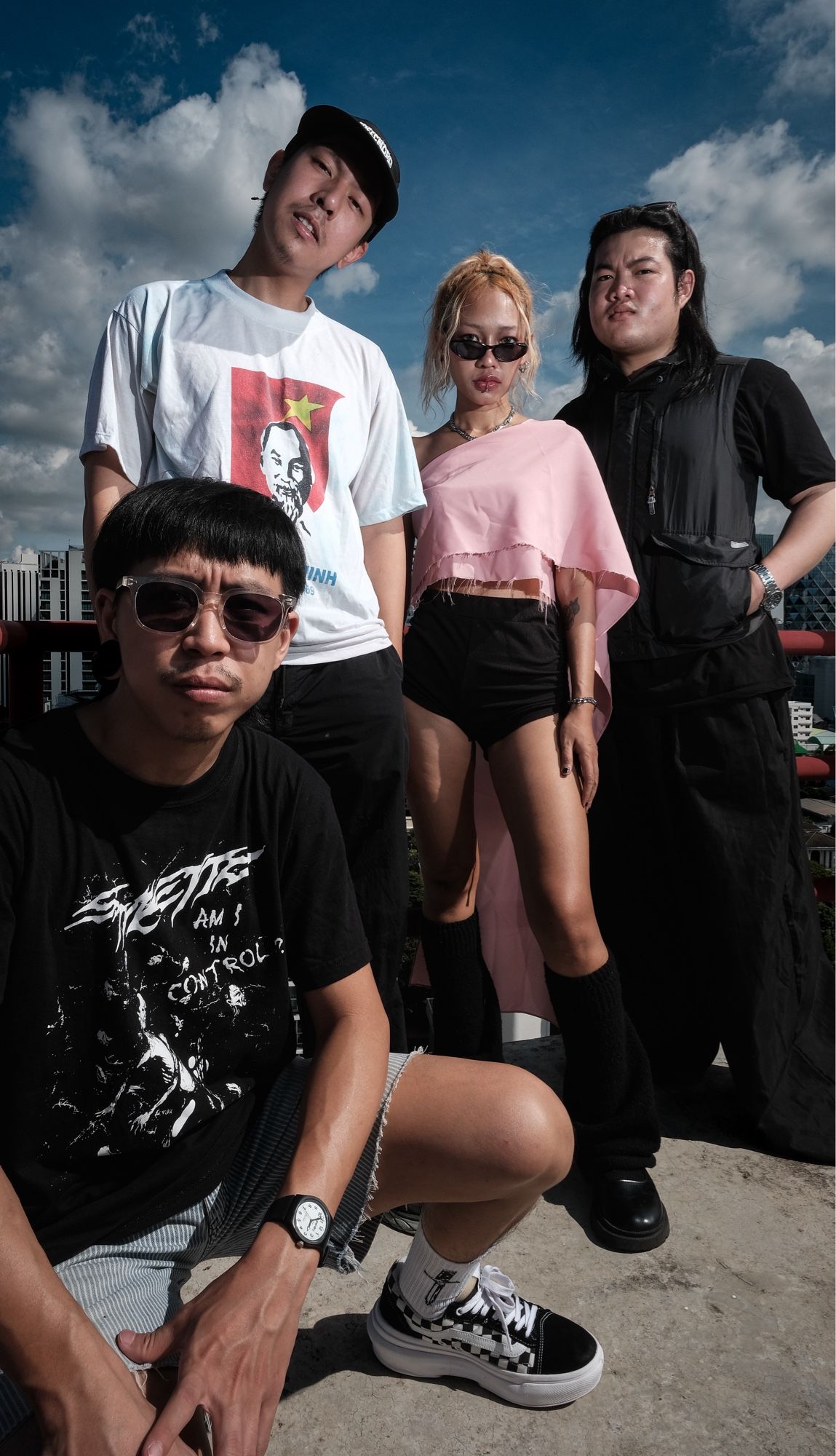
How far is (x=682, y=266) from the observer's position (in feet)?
8.65

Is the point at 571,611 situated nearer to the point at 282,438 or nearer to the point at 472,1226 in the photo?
the point at 282,438

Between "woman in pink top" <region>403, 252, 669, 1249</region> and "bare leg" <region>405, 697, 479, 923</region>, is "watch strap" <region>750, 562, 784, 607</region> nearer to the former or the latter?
"woman in pink top" <region>403, 252, 669, 1249</region>

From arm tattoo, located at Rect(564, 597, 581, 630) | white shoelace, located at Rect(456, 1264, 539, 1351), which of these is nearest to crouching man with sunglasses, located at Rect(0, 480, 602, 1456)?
white shoelace, located at Rect(456, 1264, 539, 1351)

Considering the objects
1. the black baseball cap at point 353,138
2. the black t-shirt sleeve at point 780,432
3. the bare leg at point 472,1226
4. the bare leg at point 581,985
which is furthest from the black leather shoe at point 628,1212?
the black baseball cap at point 353,138

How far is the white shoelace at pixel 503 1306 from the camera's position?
171cm

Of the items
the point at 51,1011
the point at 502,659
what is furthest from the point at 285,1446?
the point at 502,659

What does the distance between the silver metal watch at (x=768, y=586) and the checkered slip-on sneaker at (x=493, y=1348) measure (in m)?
1.78

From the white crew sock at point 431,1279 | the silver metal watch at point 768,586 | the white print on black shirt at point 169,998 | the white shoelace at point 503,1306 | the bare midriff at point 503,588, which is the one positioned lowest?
the white shoelace at point 503,1306

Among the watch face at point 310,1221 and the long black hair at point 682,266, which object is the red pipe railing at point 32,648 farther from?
the long black hair at point 682,266

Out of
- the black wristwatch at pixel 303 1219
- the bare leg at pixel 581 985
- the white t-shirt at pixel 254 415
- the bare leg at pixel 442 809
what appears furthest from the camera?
the bare leg at pixel 442 809

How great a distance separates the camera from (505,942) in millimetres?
2641

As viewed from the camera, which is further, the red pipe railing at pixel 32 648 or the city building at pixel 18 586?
the city building at pixel 18 586

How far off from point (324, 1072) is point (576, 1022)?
94 centimetres

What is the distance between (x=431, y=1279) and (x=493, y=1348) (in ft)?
0.55
